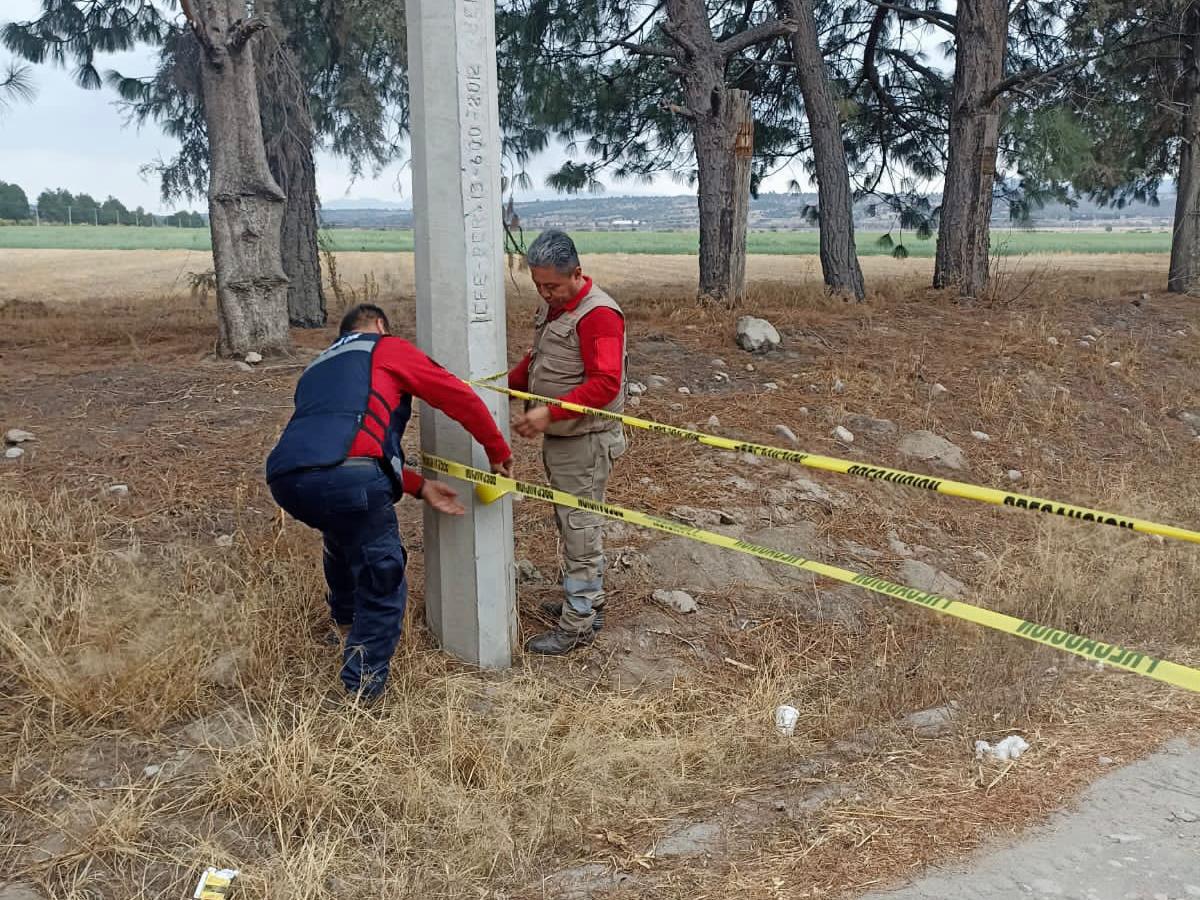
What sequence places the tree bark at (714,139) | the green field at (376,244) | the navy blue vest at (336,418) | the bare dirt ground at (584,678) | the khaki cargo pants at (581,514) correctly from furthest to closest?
the green field at (376,244) < the tree bark at (714,139) < the khaki cargo pants at (581,514) < the navy blue vest at (336,418) < the bare dirt ground at (584,678)

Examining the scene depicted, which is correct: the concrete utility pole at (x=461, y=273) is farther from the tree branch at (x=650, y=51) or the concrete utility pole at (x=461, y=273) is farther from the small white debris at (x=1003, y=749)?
the tree branch at (x=650, y=51)

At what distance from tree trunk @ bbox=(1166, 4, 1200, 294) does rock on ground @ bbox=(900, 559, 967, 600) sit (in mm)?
10297

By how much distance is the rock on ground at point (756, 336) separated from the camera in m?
9.33

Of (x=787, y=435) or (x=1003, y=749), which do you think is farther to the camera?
(x=787, y=435)

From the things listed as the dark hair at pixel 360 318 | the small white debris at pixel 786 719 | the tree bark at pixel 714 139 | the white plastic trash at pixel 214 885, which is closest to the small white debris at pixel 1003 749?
the small white debris at pixel 786 719

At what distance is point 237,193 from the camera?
8.31 meters

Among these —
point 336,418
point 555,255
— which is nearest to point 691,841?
point 336,418

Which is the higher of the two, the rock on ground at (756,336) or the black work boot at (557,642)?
the rock on ground at (756,336)

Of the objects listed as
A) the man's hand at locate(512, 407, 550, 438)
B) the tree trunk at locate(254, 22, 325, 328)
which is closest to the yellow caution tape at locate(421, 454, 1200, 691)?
the man's hand at locate(512, 407, 550, 438)

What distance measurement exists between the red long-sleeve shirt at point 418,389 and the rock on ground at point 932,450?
15.0 feet

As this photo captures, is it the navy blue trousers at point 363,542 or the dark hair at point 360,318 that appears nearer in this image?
the navy blue trousers at point 363,542

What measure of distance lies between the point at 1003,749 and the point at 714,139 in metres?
8.10

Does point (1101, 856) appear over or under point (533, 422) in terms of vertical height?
under

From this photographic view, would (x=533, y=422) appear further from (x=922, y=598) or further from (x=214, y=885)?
(x=214, y=885)
